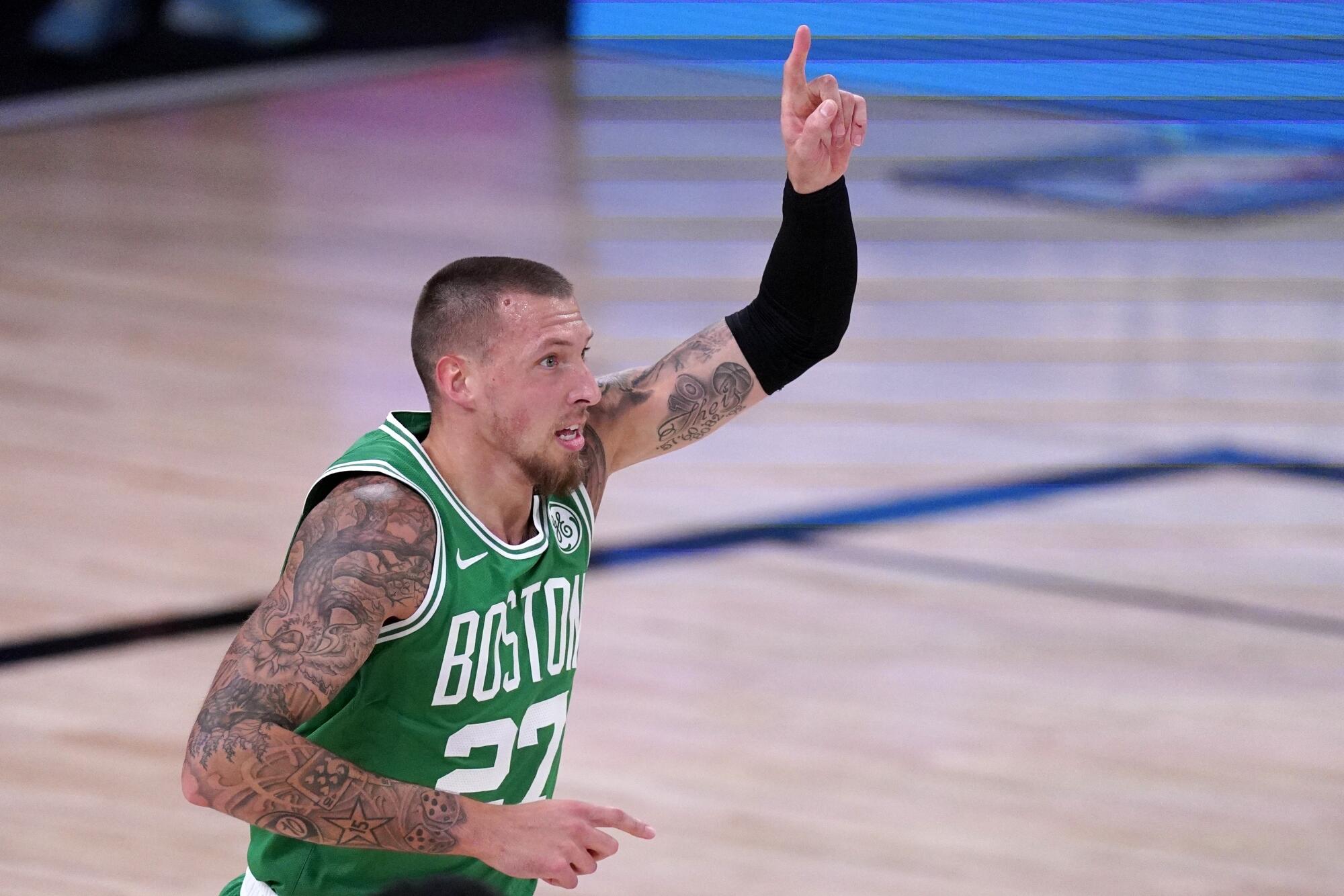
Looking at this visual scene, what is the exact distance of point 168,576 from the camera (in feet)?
17.0

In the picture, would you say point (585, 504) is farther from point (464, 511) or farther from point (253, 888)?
point (253, 888)

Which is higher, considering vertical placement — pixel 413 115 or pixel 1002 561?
pixel 413 115

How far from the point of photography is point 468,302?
2525mm

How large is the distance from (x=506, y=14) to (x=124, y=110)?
2977 mm

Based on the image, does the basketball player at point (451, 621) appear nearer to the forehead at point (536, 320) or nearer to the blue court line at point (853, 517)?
the forehead at point (536, 320)

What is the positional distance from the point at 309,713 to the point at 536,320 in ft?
1.99

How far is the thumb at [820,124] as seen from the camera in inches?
105

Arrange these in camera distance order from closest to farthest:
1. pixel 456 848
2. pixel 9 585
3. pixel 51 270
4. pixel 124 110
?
pixel 456 848 < pixel 9 585 < pixel 51 270 < pixel 124 110

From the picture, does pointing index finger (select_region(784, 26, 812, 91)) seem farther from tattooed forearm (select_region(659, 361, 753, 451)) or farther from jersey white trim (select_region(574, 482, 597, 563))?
jersey white trim (select_region(574, 482, 597, 563))

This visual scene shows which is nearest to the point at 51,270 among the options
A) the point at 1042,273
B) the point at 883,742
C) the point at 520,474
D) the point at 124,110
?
the point at 124,110

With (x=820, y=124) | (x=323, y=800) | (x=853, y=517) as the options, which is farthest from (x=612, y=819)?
(x=853, y=517)

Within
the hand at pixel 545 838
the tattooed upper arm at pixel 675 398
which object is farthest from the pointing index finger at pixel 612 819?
the tattooed upper arm at pixel 675 398

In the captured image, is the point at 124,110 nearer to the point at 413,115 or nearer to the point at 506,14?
the point at 413,115

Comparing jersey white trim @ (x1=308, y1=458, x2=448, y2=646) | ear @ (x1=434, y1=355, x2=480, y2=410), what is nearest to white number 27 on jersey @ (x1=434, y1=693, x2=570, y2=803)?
jersey white trim @ (x1=308, y1=458, x2=448, y2=646)
